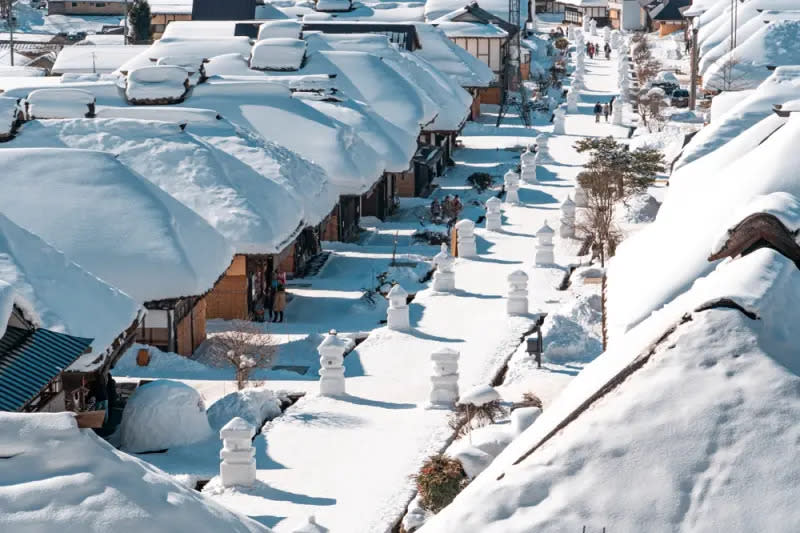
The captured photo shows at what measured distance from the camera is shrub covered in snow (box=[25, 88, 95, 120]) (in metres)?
36.6

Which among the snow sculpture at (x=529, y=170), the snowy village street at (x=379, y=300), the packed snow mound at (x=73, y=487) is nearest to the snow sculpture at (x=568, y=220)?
the snowy village street at (x=379, y=300)

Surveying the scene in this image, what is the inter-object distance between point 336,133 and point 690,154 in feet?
44.8

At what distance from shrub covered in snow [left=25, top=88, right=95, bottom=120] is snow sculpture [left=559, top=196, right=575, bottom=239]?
40.9 feet

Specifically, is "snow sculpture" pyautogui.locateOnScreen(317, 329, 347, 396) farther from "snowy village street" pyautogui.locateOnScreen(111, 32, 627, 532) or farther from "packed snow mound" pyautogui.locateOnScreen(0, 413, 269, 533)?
"packed snow mound" pyautogui.locateOnScreen(0, 413, 269, 533)

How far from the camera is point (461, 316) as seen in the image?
105 ft

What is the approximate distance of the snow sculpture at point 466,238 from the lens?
128 feet

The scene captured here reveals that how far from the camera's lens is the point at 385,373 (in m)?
27.3

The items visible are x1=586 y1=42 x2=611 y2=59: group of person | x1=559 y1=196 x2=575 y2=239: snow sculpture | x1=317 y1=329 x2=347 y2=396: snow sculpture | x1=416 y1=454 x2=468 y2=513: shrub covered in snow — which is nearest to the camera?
x1=416 y1=454 x2=468 y2=513: shrub covered in snow

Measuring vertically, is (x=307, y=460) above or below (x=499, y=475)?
below

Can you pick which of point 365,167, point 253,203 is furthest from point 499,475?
point 365,167

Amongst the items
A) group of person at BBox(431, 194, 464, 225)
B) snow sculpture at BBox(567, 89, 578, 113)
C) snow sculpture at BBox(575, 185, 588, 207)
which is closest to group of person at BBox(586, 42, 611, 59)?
Answer: snow sculpture at BBox(567, 89, 578, 113)

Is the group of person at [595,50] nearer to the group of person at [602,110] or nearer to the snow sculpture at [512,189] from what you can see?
the group of person at [602,110]

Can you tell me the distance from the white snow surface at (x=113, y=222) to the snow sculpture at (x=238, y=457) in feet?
20.9

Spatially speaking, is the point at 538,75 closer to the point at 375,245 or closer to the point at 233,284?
the point at 375,245
